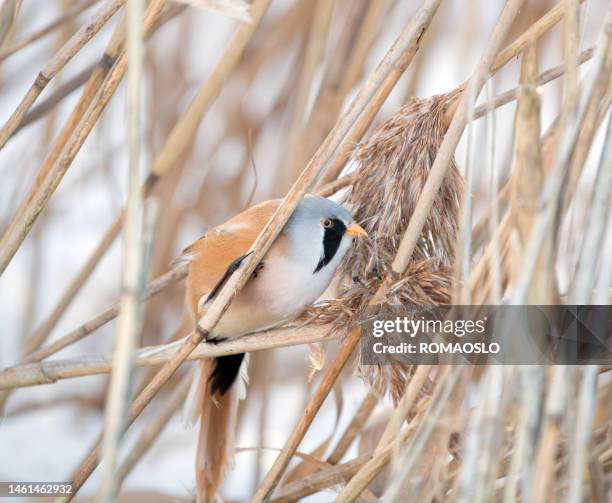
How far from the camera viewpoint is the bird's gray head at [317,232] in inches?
50.8

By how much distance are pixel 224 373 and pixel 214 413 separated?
0.07 m

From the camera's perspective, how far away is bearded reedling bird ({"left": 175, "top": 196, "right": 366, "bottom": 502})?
129 centimetres

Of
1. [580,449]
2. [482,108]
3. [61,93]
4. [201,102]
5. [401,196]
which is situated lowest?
[580,449]

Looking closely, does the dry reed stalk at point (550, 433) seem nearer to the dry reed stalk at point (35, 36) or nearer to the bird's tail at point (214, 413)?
the bird's tail at point (214, 413)

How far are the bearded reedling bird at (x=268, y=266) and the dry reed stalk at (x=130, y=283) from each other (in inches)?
19.4

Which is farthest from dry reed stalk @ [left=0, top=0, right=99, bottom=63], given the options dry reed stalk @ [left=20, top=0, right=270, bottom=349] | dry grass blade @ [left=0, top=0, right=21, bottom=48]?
dry reed stalk @ [left=20, top=0, right=270, bottom=349]

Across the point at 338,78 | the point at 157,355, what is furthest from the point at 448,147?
the point at 338,78

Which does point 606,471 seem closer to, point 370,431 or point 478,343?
point 478,343

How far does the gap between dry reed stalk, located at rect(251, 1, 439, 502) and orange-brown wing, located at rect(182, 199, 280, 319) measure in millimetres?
258

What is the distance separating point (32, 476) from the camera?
2025mm

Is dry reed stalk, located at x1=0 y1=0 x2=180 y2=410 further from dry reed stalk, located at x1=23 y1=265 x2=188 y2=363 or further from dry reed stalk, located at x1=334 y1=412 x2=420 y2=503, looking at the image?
dry reed stalk, located at x1=334 y1=412 x2=420 y2=503

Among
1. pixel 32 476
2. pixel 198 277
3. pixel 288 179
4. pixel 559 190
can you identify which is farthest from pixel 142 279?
pixel 32 476

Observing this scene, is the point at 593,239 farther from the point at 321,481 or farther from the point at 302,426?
the point at 321,481
